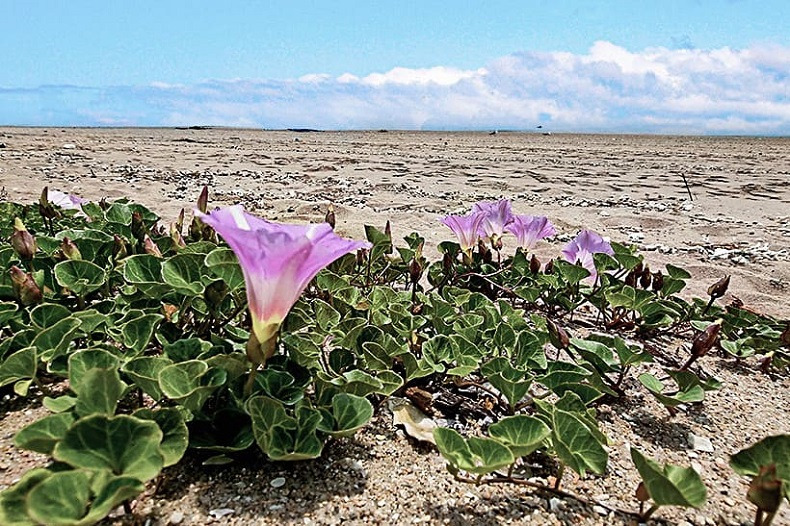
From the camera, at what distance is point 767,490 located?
1057 millimetres

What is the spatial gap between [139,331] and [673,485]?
4.10 ft

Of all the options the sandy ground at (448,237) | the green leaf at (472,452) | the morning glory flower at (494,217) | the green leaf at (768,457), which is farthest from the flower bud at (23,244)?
the green leaf at (768,457)

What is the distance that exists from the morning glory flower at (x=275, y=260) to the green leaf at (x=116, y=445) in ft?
0.88

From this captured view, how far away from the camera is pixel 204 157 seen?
10672 millimetres

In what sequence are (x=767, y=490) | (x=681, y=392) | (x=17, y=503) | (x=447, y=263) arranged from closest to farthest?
(x=17, y=503), (x=767, y=490), (x=681, y=392), (x=447, y=263)

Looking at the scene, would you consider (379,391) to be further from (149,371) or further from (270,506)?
(149,371)

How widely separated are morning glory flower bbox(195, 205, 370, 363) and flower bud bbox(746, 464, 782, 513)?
0.85 metres

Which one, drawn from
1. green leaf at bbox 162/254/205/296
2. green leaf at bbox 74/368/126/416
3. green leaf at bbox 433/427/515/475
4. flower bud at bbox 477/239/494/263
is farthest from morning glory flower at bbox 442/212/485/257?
green leaf at bbox 74/368/126/416

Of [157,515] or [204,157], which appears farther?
[204,157]

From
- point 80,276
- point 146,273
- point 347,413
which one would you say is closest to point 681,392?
point 347,413

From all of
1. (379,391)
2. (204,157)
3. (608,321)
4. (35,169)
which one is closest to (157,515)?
(379,391)

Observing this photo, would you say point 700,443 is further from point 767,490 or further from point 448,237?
point 448,237

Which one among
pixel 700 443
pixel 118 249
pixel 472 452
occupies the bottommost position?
pixel 700 443

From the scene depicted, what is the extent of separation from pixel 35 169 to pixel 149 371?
7426 mm
